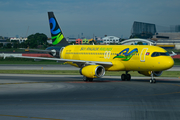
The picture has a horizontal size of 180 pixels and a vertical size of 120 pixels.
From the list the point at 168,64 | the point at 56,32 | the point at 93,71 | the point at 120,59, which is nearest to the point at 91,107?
the point at 168,64

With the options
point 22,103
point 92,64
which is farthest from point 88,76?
point 22,103

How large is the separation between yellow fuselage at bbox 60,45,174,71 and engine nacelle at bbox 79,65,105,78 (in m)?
1.83

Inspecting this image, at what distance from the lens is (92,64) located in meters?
37.8

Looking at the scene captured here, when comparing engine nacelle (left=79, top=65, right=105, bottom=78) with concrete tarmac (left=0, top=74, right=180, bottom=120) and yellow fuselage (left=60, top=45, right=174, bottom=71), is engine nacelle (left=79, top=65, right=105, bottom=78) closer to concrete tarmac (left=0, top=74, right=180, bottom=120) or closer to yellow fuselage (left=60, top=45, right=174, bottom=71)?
yellow fuselage (left=60, top=45, right=174, bottom=71)

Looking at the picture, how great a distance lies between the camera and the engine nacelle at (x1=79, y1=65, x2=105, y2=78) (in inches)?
1404

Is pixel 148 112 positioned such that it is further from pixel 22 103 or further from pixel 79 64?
pixel 79 64

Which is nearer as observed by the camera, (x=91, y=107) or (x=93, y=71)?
(x=91, y=107)

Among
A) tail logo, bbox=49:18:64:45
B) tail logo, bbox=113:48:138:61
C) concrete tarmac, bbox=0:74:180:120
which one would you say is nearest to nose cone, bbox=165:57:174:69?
tail logo, bbox=113:48:138:61

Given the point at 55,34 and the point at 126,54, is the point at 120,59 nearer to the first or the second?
the point at 126,54

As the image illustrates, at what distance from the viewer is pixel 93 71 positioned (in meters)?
35.6

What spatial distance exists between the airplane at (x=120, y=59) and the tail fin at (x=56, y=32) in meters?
3.55

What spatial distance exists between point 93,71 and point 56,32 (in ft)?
50.1

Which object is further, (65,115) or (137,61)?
(137,61)

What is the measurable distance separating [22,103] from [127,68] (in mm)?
19205
